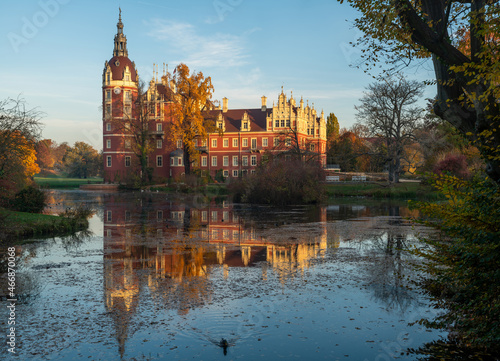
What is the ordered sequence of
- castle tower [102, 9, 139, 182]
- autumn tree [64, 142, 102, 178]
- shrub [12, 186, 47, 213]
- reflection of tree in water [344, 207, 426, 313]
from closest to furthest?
reflection of tree in water [344, 207, 426, 313] < shrub [12, 186, 47, 213] < castle tower [102, 9, 139, 182] < autumn tree [64, 142, 102, 178]

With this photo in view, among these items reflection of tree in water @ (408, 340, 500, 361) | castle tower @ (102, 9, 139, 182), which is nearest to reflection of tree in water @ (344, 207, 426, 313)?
reflection of tree in water @ (408, 340, 500, 361)

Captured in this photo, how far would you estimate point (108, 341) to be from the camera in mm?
5719

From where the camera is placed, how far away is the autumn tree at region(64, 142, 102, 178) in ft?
357

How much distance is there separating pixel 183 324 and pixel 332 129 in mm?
88854

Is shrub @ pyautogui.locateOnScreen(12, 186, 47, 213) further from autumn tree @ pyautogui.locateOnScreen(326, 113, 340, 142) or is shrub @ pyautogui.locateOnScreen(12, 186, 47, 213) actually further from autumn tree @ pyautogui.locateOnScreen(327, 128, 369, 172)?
autumn tree @ pyautogui.locateOnScreen(326, 113, 340, 142)

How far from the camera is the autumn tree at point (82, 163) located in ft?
357

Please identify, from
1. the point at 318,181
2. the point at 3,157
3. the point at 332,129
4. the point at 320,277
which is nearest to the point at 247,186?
the point at 318,181

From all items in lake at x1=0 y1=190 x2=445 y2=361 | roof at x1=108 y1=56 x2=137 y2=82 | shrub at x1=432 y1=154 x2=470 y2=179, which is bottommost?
lake at x1=0 y1=190 x2=445 y2=361

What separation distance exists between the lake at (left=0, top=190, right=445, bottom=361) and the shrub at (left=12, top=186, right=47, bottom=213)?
823 cm

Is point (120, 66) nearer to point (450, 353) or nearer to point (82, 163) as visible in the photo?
point (82, 163)

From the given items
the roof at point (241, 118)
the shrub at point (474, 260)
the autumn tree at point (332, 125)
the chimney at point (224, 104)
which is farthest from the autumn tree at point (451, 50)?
the autumn tree at point (332, 125)

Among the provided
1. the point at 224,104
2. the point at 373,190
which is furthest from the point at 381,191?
the point at 224,104

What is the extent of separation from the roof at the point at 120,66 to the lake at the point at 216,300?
199ft

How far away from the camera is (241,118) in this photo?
7500 centimetres
